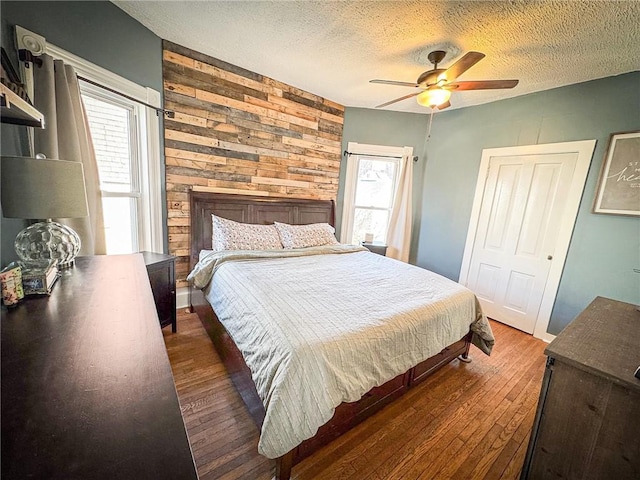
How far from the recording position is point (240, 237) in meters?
2.67

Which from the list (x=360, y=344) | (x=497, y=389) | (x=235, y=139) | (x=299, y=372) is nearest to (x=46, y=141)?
(x=235, y=139)

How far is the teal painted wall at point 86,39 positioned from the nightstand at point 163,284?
2.55ft

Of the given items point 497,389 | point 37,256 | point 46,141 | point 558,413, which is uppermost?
point 46,141

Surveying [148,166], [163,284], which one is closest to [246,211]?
[148,166]

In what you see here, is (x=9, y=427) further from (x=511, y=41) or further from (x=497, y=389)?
(x=511, y=41)

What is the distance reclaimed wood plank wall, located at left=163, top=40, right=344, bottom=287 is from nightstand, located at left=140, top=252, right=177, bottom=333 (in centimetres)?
59

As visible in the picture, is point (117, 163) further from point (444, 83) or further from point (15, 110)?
point (444, 83)

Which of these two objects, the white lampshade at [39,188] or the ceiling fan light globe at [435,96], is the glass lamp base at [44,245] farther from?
the ceiling fan light globe at [435,96]

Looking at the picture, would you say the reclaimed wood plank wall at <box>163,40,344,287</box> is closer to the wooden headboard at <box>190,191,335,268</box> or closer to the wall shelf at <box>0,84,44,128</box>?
the wooden headboard at <box>190,191,335,268</box>

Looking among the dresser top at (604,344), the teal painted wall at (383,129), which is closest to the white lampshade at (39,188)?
the dresser top at (604,344)

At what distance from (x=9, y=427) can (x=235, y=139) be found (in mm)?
2875

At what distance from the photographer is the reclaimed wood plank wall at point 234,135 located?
2.57 meters

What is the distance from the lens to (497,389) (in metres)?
1.99

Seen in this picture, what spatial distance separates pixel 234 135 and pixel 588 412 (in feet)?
10.9
